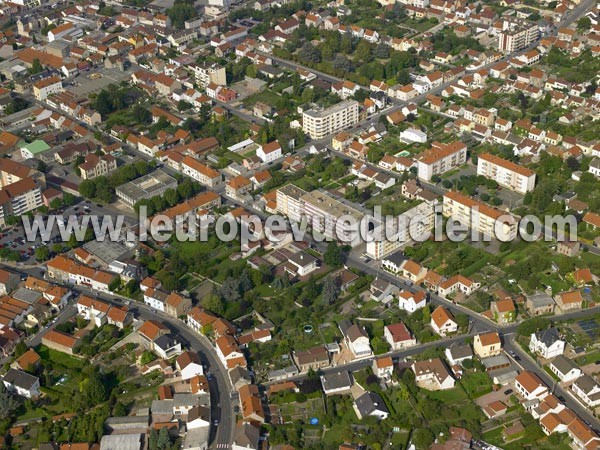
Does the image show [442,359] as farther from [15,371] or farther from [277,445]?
[15,371]

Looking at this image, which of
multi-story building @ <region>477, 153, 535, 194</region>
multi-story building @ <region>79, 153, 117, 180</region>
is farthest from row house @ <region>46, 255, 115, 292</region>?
multi-story building @ <region>477, 153, 535, 194</region>

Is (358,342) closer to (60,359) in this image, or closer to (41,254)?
(60,359)

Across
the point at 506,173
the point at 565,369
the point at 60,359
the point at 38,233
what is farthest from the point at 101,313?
the point at 506,173

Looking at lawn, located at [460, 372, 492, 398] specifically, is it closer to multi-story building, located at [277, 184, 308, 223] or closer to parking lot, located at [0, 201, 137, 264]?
multi-story building, located at [277, 184, 308, 223]

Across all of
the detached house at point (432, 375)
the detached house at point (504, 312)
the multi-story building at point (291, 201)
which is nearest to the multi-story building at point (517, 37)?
Answer: the multi-story building at point (291, 201)

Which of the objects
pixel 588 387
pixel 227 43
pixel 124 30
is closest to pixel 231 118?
pixel 227 43

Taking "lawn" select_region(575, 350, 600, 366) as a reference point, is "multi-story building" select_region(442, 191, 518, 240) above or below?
above
